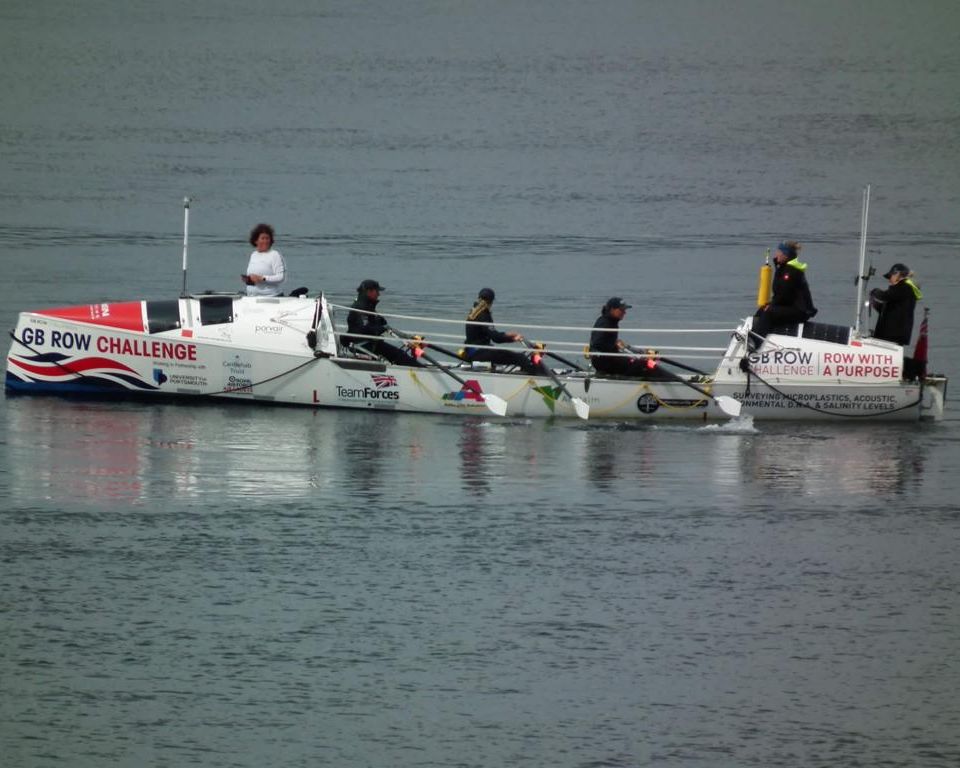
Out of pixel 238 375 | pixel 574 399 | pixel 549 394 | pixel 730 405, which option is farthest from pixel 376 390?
pixel 730 405

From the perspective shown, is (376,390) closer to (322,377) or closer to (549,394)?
(322,377)

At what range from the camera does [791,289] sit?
2714cm

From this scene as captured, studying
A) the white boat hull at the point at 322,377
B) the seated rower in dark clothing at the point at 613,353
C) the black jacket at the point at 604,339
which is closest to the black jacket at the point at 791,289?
the white boat hull at the point at 322,377

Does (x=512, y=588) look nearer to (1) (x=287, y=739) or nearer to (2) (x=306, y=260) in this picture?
(1) (x=287, y=739)

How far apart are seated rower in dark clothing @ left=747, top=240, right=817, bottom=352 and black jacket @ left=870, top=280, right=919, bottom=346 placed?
110 cm

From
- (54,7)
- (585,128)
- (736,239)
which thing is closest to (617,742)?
(736,239)

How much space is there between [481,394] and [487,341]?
0.79 m

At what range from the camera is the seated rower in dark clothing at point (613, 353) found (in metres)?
27.0

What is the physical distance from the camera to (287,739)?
53.1 ft

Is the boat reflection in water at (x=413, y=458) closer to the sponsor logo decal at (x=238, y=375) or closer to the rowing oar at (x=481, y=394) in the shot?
the rowing oar at (x=481, y=394)

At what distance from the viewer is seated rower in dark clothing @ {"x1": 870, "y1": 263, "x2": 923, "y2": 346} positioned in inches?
1075

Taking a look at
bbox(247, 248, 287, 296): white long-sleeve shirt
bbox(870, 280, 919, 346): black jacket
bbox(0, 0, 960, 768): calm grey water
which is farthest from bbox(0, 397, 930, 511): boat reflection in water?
bbox(247, 248, 287, 296): white long-sleeve shirt

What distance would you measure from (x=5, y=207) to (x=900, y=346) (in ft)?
111

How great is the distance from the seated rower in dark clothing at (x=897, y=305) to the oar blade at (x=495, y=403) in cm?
568
